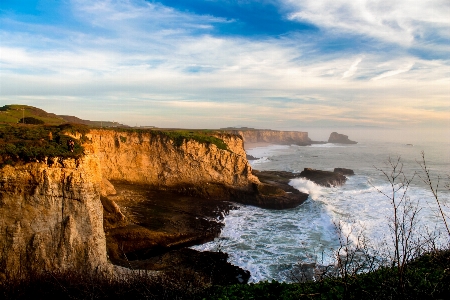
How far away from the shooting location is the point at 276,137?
353 feet

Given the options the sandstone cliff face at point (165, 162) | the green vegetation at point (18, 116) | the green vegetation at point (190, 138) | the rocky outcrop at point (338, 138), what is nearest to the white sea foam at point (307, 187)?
the sandstone cliff face at point (165, 162)

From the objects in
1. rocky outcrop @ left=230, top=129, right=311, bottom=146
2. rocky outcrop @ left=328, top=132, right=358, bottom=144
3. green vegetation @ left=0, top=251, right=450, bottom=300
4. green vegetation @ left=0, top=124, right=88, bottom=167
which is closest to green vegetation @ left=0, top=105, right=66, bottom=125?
green vegetation @ left=0, top=124, right=88, bottom=167

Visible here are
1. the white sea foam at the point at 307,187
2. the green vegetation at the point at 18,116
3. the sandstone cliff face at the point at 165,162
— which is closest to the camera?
the green vegetation at the point at 18,116

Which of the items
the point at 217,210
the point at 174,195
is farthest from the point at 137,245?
the point at 174,195

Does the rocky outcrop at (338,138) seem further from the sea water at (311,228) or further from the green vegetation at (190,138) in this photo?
the green vegetation at (190,138)

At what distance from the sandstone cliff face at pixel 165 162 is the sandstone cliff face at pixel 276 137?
64877 mm

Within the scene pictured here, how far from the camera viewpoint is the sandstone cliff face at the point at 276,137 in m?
98.0

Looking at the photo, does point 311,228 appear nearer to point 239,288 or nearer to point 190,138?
point 239,288

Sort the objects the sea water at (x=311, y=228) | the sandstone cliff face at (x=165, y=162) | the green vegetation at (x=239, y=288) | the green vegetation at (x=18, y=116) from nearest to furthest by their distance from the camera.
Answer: the green vegetation at (x=239, y=288) → the sea water at (x=311, y=228) → the green vegetation at (x=18, y=116) → the sandstone cliff face at (x=165, y=162)

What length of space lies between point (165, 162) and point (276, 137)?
83074 mm

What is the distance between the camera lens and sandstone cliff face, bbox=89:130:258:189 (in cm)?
2709

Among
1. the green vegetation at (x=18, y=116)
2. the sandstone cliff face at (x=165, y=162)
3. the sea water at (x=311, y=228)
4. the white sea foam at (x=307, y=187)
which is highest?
the green vegetation at (x=18, y=116)

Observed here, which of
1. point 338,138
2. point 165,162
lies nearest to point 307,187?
point 165,162

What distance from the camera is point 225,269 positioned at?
48.6 ft
